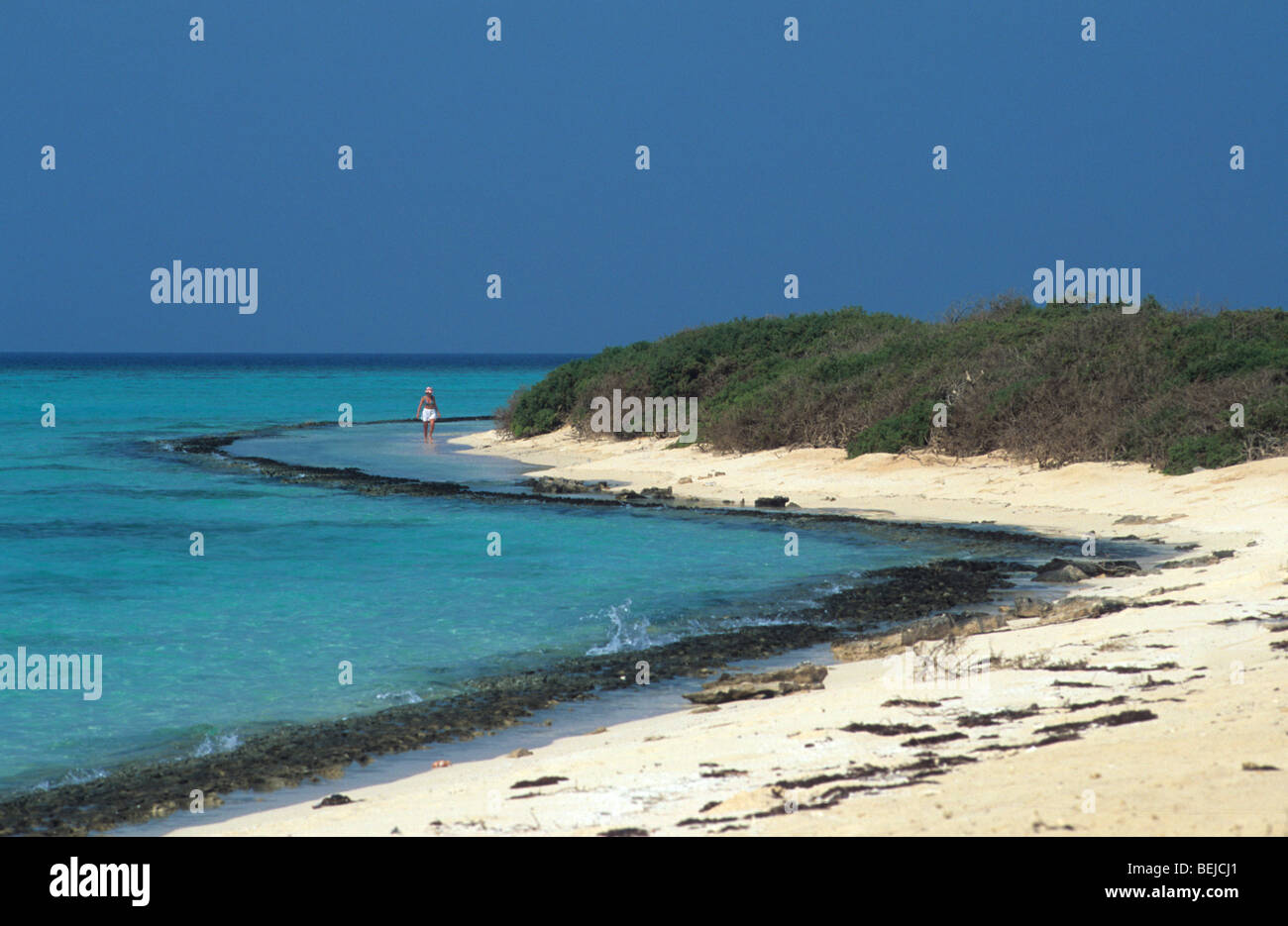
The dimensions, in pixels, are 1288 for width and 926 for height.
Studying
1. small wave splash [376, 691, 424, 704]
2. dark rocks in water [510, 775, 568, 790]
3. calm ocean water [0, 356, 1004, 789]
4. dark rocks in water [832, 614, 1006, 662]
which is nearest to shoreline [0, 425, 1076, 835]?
small wave splash [376, 691, 424, 704]

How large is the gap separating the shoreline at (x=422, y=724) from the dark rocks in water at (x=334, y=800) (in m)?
0.78

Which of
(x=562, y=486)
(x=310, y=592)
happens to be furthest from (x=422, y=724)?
(x=562, y=486)

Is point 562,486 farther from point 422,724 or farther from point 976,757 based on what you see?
point 976,757

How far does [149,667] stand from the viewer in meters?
11.1

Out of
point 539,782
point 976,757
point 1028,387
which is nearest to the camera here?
point 976,757

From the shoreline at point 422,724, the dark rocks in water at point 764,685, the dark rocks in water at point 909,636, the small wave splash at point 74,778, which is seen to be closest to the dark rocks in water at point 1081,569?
the shoreline at point 422,724

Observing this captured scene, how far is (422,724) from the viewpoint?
891 centimetres

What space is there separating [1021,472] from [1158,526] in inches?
201

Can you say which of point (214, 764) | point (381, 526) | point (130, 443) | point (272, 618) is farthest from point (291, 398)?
point (214, 764)

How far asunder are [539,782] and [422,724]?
266cm

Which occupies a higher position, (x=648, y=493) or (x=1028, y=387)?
(x=1028, y=387)

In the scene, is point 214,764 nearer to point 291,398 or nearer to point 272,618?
point 272,618

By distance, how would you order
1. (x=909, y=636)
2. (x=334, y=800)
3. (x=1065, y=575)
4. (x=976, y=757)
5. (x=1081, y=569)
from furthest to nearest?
1. (x=1081, y=569)
2. (x=1065, y=575)
3. (x=909, y=636)
4. (x=334, y=800)
5. (x=976, y=757)
